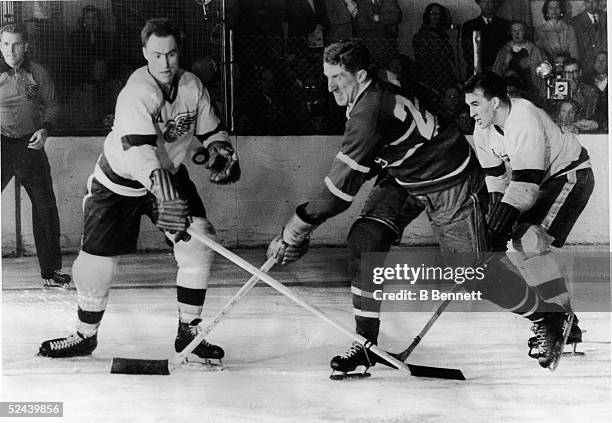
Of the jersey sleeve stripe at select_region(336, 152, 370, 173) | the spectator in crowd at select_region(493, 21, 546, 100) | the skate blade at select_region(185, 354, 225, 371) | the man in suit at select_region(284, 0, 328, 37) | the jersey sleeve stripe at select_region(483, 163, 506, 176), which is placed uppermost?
the man in suit at select_region(284, 0, 328, 37)

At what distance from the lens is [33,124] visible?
3.04m

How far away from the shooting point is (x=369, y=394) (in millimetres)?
2963

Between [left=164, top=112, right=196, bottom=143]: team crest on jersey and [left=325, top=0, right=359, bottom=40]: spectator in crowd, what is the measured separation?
23.6 inches

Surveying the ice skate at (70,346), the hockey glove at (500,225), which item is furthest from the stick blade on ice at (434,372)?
the ice skate at (70,346)

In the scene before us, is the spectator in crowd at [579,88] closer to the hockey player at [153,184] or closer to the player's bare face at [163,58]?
the hockey player at [153,184]

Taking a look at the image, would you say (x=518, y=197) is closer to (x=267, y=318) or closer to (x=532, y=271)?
(x=532, y=271)

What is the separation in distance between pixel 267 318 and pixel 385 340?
17.8 inches

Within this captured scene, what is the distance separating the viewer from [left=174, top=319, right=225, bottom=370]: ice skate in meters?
3.04

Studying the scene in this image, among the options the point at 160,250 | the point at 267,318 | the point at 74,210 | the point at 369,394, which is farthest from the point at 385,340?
the point at 74,210

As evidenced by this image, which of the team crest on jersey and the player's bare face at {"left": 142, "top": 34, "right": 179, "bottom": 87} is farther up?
the player's bare face at {"left": 142, "top": 34, "right": 179, "bottom": 87}

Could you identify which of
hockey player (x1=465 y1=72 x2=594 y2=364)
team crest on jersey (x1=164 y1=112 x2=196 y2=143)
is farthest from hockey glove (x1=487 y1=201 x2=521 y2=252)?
team crest on jersey (x1=164 y1=112 x2=196 y2=143)

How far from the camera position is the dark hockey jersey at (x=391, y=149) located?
292 centimetres

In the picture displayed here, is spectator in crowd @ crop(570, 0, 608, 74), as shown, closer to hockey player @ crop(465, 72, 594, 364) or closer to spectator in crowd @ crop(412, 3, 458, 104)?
hockey player @ crop(465, 72, 594, 364)

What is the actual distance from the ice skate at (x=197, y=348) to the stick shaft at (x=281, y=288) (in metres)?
0.29
